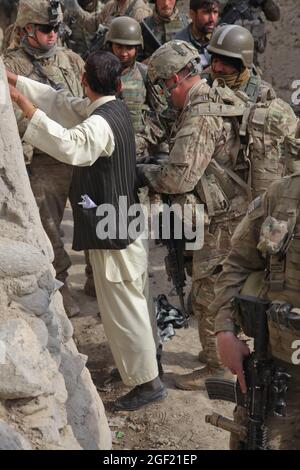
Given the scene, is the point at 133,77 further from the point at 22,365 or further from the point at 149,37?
the point at 22,365

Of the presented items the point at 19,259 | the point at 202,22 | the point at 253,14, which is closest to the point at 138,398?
the point at 19,259

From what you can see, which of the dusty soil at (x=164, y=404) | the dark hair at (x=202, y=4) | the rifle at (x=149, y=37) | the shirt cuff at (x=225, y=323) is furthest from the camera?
the rifle at (x=149, y=37)

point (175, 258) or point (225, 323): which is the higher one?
point (225, 323)

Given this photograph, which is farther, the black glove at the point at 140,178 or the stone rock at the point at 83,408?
the black glove at the point at 140,178

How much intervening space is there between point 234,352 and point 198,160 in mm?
1571

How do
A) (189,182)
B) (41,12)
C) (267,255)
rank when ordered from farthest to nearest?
1. (41,12)
2. (189,182)
3. (267,255)

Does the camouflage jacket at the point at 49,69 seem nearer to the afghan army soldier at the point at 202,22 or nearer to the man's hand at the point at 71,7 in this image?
the afghan army soldier at the point at 202,22

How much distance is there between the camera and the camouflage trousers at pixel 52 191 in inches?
228

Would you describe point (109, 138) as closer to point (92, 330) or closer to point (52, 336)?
point (52, 336)

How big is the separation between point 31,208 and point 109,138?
2.75ft

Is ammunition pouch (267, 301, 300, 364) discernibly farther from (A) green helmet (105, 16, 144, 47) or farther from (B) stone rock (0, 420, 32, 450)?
(A) green helmet (105, 16, 144, 47)

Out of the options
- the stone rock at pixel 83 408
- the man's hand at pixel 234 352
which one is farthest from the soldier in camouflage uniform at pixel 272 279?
the stone rock at pixel 83 408

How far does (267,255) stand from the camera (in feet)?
10.7
